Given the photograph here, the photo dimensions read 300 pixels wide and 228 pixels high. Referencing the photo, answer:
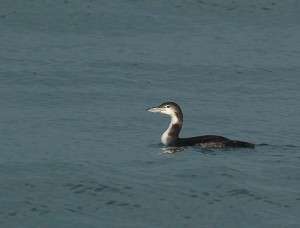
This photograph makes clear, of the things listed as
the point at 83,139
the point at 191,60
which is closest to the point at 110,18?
the point at 191,60

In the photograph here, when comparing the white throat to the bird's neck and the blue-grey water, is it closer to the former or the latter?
the bird's neck

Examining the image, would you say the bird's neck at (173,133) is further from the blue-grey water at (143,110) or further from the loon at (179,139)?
the blue-grey water at (143,110)

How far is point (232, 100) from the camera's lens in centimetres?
3444

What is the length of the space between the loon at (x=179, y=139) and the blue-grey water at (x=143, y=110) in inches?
10.3

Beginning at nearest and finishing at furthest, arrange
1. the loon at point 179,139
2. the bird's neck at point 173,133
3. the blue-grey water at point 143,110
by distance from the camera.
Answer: the blue-grey water at point 143,110, the loon at point 179,139, the bird's neck at point 173,133

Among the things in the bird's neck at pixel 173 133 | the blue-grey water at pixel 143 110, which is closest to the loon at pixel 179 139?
the bird's neck at pixel 173 133

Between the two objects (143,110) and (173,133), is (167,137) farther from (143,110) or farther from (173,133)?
(143,110)

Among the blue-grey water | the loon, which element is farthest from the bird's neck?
the blue-grey water

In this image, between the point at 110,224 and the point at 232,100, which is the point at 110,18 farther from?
the point at 110,224

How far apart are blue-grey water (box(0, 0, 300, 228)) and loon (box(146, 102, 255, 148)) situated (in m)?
0.26

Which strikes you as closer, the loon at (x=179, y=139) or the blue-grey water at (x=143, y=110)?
the blue-grey water at (x=143, y=110)

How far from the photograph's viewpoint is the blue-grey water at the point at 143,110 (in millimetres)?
24797

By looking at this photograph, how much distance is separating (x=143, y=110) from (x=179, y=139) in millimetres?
3443

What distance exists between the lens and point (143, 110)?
33.3m
